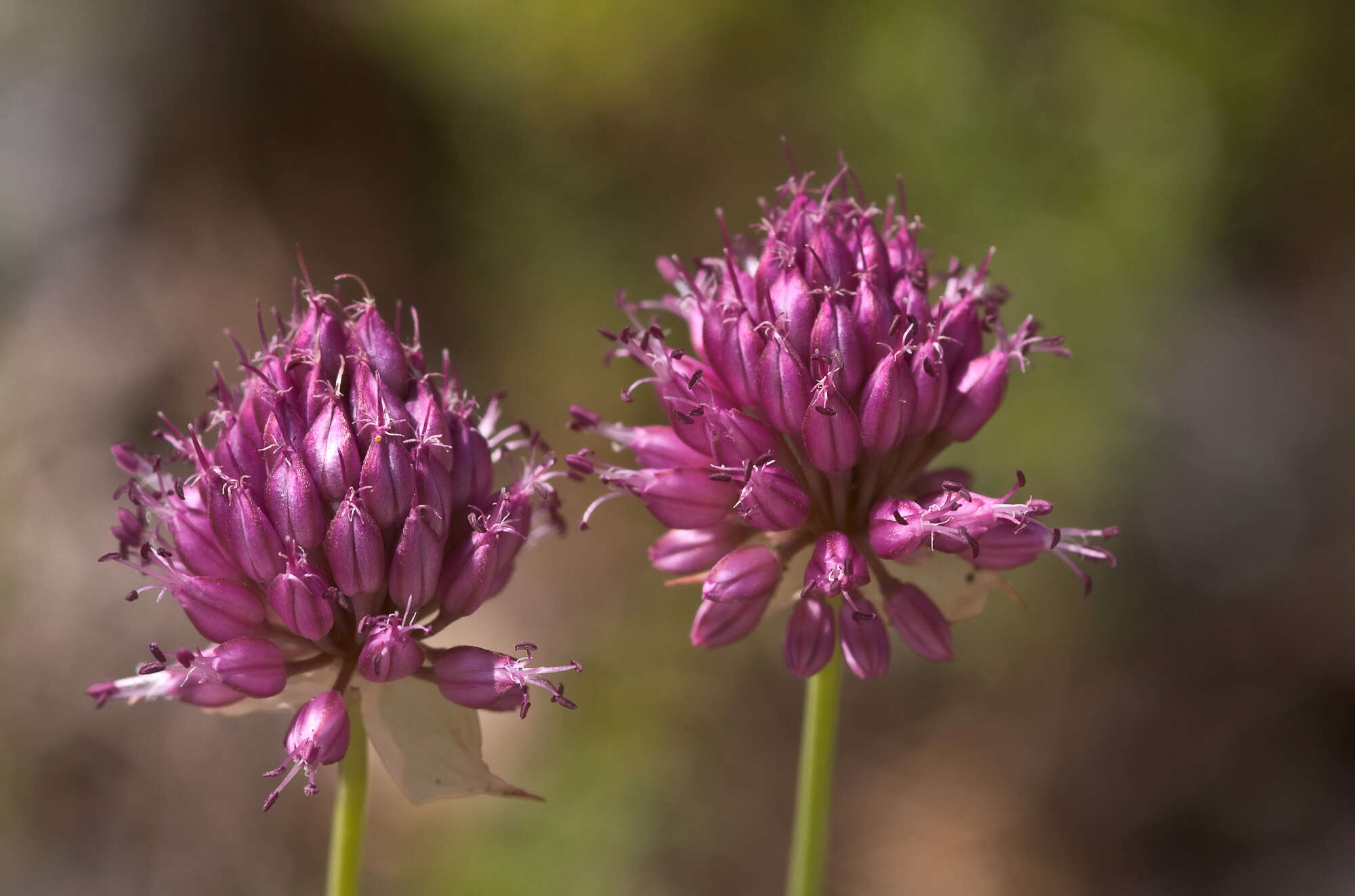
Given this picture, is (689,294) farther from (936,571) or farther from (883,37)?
(883,37)

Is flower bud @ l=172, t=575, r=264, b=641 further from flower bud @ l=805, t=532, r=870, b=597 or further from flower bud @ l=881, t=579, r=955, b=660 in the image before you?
flower bud @ l=881, t=579, r=955, b=660

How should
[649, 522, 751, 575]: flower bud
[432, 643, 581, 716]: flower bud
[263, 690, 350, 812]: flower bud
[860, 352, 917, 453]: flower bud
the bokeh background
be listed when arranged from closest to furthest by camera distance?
1. [263, 690, 350, 812]: flower bud
2. [432, 643, 581, 716]: flower bud
3. [860, 352, 917, 453]: flower bud
4. [649, 522, 751, 575]: flower bud
5. the bokeh background

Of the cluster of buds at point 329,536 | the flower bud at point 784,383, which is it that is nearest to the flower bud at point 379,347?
the cluster of buds at point 329,536

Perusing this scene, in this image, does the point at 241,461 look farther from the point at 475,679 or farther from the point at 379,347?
the point at 475,679

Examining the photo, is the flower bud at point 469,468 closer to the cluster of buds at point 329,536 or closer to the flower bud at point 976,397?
the cluster of buds at point 329,536

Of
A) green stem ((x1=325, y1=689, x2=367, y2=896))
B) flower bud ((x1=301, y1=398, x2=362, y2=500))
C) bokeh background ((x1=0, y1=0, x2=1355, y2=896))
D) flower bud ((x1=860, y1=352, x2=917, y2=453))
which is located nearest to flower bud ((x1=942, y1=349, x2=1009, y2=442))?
flower bud ((x1=860, y1=352, x2=917, y2=453))

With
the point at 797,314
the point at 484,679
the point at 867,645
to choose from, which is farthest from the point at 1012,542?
the point at 484,679
